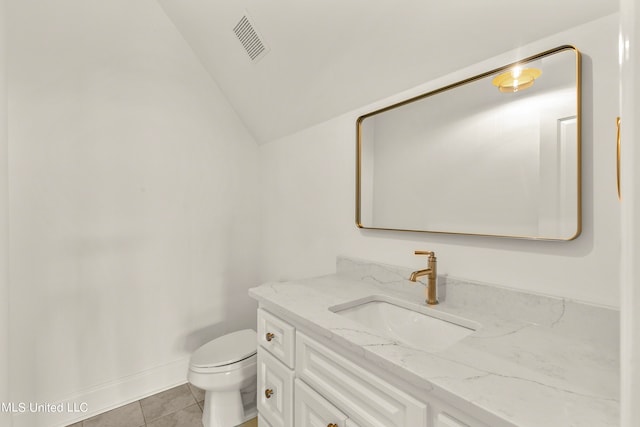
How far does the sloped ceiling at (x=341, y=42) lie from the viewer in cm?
102

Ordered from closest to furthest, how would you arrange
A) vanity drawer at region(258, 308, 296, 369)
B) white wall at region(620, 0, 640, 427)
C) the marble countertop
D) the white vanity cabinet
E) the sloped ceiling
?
1. white wall at region(620, 0, 640, 427)
2. the marble countertop
3. the white vanity cabinet
4. the sloped ceiling
5. vanity drawer at region(258, 308, 296, 369)

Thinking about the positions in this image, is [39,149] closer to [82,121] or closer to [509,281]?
[82,121]

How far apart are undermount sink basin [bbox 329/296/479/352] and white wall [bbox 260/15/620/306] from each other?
7.8 inches

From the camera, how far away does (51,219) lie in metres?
1.72

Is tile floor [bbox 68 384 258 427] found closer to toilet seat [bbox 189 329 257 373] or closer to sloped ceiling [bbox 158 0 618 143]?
toilet seat [bbox 189 329 257 373]

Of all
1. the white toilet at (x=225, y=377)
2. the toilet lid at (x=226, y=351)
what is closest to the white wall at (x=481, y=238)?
the toilet lid at (x=226, y=351)

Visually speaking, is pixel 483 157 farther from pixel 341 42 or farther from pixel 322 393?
pixel 322 393

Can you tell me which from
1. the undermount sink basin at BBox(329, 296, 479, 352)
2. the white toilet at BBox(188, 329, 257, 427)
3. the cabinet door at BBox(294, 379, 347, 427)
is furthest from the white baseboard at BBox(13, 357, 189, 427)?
the undermount sink basin at BBox(329, 296, 479, 352)

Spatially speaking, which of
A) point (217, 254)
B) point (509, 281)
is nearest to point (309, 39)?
point (509, 281)

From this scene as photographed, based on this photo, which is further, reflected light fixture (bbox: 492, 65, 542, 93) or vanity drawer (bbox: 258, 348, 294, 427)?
vanity drawer (bbox: 258, 348, 294, 427)

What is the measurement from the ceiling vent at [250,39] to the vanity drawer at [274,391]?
1564 millimetres

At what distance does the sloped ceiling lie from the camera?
1.02m

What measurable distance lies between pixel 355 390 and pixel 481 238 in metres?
0.69

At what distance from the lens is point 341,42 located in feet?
4.69
